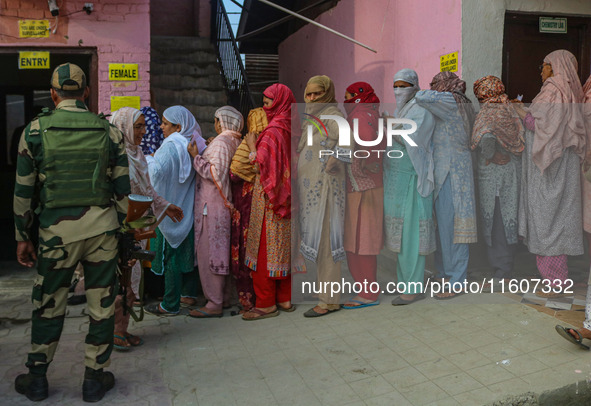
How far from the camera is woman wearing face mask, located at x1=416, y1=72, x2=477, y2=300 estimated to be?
468 centimetres

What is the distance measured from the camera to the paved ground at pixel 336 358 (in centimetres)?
324

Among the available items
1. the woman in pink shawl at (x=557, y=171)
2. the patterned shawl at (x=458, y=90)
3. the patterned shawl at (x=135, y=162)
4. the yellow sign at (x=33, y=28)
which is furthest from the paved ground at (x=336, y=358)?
the yellow sign at (x=33, y=28)

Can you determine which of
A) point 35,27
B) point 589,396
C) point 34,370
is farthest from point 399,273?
point 35,27

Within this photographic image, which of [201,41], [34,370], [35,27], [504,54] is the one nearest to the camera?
[34,370]

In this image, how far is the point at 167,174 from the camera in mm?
4578

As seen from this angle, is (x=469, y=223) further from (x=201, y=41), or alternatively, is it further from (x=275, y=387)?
(x=201, y=41)

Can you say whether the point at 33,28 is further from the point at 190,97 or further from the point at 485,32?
the point at 485,32

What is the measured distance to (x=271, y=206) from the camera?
4.43m

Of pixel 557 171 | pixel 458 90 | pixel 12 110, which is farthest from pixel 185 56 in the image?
pixel 557 171

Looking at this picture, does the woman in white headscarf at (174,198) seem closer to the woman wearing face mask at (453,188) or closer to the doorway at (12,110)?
the woman wearing face mask at (453,188)

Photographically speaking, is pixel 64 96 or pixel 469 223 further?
pixel 469 223

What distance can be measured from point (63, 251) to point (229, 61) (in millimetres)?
6399

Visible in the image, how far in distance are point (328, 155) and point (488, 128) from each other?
52.4 inches

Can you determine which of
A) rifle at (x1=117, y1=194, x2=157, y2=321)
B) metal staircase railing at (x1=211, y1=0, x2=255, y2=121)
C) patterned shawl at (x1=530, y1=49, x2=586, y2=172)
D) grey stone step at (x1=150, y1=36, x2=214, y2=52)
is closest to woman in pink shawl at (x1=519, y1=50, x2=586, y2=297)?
patterned shawl at (x1=530, y1=49, x2=586, y2=172)
